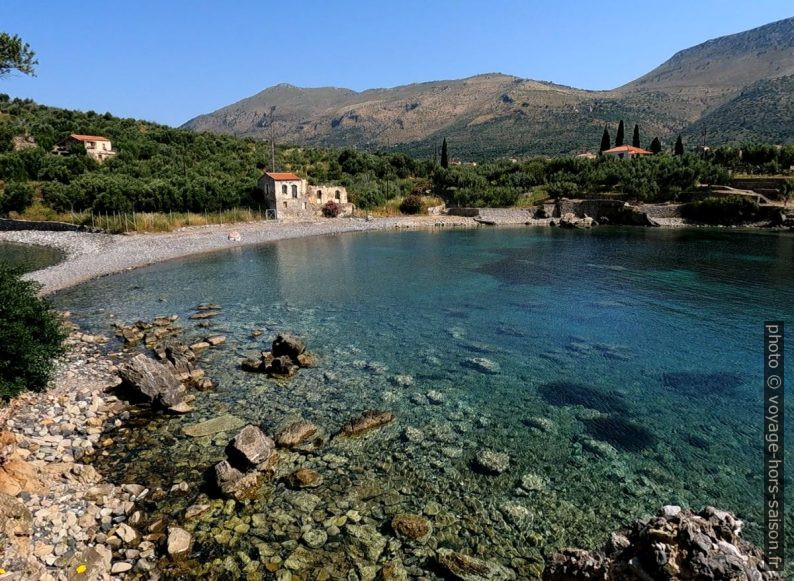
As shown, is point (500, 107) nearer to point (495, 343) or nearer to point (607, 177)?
point (607, 177)

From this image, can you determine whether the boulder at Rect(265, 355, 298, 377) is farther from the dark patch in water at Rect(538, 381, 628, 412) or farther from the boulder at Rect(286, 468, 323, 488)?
the dark patch in water at Rect(538, 381, 628, 412)

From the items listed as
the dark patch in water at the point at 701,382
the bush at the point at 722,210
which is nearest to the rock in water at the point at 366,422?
the dark patch in water at the point at 701,382

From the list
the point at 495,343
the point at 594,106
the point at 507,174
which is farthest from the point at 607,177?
the point at 594,106

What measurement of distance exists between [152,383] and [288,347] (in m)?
A: 4.37

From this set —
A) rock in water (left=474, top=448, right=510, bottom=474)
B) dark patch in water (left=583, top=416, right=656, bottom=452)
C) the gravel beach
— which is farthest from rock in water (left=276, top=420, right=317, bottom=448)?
the gravel beach

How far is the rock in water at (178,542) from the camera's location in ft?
24.7

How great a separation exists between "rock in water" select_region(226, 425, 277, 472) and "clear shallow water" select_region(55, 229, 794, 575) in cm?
51

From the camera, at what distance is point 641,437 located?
11.4 metres

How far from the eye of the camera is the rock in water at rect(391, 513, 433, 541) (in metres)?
8.06

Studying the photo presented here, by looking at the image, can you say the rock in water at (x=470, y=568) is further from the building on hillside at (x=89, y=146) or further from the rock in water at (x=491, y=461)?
the building on hillside at (x=89, y=146)

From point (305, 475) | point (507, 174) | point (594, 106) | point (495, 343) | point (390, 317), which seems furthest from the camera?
point (594, 106)

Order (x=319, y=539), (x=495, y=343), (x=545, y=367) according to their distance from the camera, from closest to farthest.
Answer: (x=319, y=539) → (x=545, y=367) → (x=495, y=343)

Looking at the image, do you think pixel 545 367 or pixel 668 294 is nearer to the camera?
pixel 545 367

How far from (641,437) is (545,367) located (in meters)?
4.46
